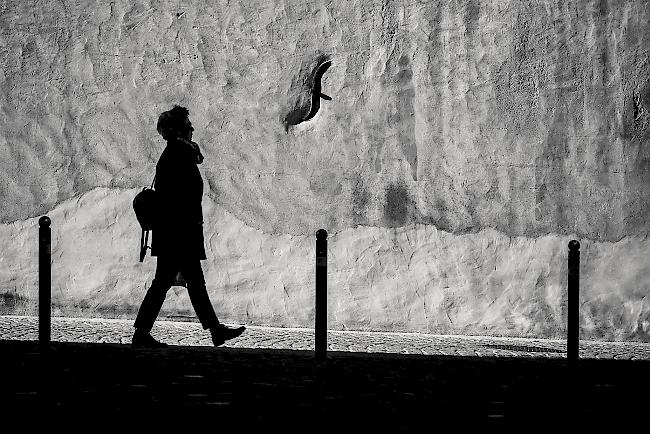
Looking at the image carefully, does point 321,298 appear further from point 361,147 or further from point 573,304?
point 361,147

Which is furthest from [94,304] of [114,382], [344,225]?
[114,382]

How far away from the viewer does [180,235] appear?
8.68 metres

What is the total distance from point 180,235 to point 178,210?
0.18 metres

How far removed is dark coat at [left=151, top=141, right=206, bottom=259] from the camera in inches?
342

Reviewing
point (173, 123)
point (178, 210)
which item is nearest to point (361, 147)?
point (173, 123)

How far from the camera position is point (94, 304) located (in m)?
10.6

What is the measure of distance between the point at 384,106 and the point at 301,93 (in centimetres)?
74

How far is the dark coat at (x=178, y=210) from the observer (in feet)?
28.5

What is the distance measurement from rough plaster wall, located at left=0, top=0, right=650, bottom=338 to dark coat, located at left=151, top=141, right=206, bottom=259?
1826 millimetres

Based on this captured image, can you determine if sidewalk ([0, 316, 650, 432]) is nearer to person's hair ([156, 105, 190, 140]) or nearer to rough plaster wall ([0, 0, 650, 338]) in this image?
rough plaster wall ([0, 0, 650, 338])

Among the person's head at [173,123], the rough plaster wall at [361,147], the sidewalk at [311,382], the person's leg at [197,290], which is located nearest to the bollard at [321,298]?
the sidewalk at [311,382]

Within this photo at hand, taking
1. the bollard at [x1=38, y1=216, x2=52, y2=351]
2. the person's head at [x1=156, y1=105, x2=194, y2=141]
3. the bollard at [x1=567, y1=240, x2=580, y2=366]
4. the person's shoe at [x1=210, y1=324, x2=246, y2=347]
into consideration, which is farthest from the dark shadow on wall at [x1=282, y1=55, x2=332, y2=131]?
the bollard at [x1=567, y1=240, x2=580, y2=366]

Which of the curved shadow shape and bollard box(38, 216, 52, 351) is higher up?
the curved shadow shape

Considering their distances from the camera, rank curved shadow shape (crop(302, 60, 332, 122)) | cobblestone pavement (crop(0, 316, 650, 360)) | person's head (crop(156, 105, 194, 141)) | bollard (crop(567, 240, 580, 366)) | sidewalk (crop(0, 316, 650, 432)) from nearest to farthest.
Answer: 1. sidewalk (crop(0, 316, 650, 432))
2. bollard (crop(567, 240, 580, 366))
3. person's head (crop(156, 105, 194, 141))
4. cobblestone pavement (crop(0, 316, 650, 360))
5. curved shadow shape (crop(302, 60, 332, 122))
